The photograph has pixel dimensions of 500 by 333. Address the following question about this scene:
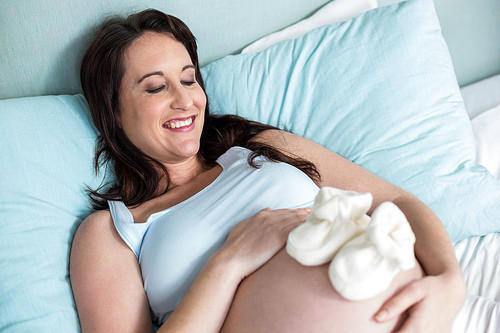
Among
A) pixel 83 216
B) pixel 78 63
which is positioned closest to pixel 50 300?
pixel 83 216

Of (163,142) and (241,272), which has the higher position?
(163,142)

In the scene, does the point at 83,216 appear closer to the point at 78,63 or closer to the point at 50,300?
the point at 50,300

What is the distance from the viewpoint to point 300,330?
833 millimetres

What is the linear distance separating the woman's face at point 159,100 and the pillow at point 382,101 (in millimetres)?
274

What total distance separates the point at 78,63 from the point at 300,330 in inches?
40.5

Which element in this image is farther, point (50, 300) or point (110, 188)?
point (110, 188)

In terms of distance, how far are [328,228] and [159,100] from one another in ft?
1.93

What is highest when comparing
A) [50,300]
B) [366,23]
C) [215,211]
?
[366,23]

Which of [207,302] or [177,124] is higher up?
[177,124]

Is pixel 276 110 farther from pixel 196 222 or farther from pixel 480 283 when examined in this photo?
pixel 480 283

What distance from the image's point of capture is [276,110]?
1.44 metres

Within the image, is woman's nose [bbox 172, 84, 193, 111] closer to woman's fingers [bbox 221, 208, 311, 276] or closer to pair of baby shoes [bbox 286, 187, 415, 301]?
woman's fingers [bbox 221, 208, 311, 276]

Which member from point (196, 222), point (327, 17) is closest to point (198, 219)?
point (196, 222)

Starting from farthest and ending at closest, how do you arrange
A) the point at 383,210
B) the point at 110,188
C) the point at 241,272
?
the point at 110,188, the point at 241,272, the point at 383,210
